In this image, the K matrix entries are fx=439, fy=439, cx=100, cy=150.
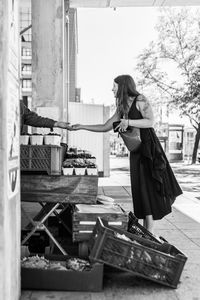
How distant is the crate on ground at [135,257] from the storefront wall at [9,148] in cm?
74

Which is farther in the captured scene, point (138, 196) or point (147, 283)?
point (138, 196)

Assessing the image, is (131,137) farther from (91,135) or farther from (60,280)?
(91,135)

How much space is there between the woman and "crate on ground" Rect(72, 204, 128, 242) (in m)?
0.55

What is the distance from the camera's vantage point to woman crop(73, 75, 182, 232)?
449 centimetres

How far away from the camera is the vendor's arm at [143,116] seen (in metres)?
4.43

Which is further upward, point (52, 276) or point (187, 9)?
point (187, 9)

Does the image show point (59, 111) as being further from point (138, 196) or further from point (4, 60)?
point (4, 60)

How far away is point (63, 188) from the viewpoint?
3.90 metres

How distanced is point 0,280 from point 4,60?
4.44 ft

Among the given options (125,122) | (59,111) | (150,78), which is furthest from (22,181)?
(150,78)

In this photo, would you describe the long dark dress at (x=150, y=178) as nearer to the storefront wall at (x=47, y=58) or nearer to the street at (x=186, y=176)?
the storefront wall at (x=47, y=58)

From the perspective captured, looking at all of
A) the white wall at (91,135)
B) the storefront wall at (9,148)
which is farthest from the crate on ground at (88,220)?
the white wall at (91,135)

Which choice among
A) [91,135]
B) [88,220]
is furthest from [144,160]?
[91,135]

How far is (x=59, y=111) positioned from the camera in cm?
986
